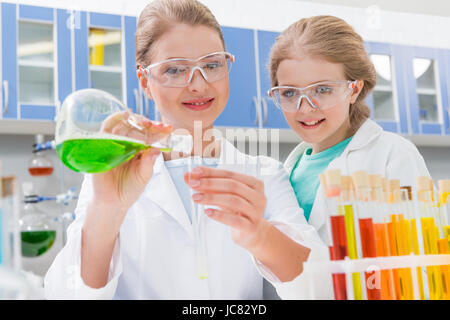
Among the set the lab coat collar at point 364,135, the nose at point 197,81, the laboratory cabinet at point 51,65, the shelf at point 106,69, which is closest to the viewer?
the nose at point 197,81

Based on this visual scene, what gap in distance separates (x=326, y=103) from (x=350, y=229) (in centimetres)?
36

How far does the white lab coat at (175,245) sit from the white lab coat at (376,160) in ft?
0.15

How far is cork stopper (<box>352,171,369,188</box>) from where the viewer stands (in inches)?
30.1

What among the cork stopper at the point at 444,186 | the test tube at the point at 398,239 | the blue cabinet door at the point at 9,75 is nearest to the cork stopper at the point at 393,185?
the test tube at the point at 398,239

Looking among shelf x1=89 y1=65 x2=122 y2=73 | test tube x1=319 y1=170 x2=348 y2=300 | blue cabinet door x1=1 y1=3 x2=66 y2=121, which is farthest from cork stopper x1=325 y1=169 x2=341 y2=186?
blue cabinet door x1=1 y1=3 x2=66 y2=121

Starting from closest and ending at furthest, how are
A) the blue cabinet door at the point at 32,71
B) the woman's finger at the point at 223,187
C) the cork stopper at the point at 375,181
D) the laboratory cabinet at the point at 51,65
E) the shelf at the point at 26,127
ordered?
the woman's finger at the point at 223,187
the cork stopper at the point at 375,181
the laboratory cabinet at the point at 51,65
the blue cabinet door at the point at 32,71
the shelf at the point at 26,127

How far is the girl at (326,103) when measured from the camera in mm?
981

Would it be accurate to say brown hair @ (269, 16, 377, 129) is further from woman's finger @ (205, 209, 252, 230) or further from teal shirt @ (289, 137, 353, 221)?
woman's finger @ (205, 209, 252, 230)

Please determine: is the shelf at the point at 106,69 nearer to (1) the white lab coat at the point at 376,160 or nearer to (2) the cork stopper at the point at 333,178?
(1) the white lab coat at the point at 376,160
